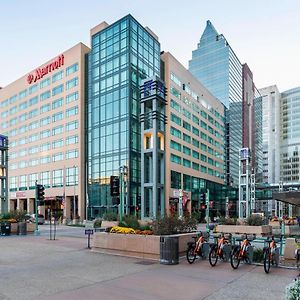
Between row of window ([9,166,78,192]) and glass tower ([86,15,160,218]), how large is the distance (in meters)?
4.45

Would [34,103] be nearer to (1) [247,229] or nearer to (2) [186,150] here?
(2) [186,150]

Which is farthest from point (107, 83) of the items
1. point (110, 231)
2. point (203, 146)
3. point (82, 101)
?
point (110, 231)

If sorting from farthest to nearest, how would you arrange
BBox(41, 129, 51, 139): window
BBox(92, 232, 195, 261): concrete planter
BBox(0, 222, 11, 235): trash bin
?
BBox(41, 129, 51, 139): window < BBox(0, 222, 11, 235): trash bin < BBox(92, 232, 195, 261): concrete planter

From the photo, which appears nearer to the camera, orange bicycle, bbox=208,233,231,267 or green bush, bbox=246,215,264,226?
orange bicycle, bbox=208,233,231,267

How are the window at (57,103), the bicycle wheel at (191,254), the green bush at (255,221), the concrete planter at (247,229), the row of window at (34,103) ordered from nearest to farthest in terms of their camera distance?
the bicycle wheel at (191,254), the concrete planter at (247,229), the green bush at (255,221), the row of window at (34,103), the window at (57,103)

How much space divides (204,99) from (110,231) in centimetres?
8341

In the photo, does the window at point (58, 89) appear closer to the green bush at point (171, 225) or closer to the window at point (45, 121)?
the window at point (45, 121)

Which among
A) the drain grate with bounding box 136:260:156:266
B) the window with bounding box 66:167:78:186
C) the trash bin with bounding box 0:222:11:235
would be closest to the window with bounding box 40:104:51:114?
the window with bounding box 66:167:78:186

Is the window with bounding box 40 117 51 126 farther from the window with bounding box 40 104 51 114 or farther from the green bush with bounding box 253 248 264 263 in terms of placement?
the green bush with bounding box 253 248 264 263

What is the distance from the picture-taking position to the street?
9320 mm

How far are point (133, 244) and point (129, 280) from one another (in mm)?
4667

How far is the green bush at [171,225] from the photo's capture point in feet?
50.9

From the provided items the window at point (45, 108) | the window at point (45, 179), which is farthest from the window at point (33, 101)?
the window at point (45, 179)

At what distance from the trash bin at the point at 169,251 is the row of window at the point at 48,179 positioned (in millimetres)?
58153
